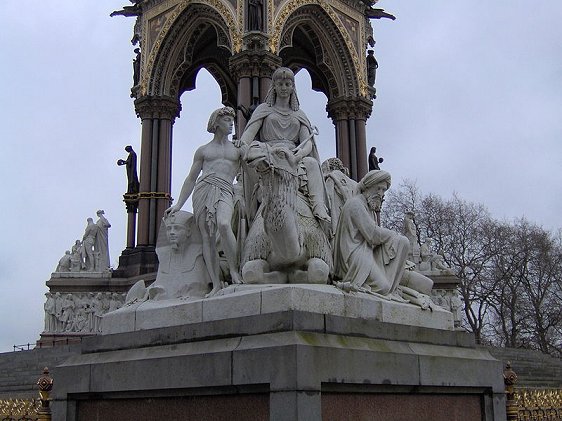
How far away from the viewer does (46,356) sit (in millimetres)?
19562

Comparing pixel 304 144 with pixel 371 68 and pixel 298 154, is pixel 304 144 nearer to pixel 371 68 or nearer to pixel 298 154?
pixel 298 154

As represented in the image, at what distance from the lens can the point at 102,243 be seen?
27156 millimetres

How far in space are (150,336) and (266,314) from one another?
140cm

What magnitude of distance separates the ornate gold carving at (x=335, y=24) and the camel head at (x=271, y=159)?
19236mm

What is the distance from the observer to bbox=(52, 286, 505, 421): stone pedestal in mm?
5777

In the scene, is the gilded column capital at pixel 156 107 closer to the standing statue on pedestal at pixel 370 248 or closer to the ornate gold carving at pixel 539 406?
the ornate gold carving at pixel 539 406

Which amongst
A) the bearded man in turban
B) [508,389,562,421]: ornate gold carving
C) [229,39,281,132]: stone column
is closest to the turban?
the bearded man in turban

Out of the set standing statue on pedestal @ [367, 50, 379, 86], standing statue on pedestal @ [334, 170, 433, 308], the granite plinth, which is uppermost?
standing statue on pedestal @ [367, 50, 379, 86]

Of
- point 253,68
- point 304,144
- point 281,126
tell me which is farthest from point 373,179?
point 253,68

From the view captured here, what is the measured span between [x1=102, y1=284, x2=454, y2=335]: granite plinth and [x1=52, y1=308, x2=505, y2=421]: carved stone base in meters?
0.09

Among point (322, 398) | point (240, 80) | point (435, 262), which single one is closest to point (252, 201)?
point (322, 398)

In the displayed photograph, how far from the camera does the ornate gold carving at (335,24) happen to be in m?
26.1

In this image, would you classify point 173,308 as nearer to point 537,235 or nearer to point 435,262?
point 435,262

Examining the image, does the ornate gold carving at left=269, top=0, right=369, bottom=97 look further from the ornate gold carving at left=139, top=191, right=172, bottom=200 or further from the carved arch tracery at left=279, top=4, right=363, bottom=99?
the ornate gold carving at left=139, top=191, right=172, bottom=200
